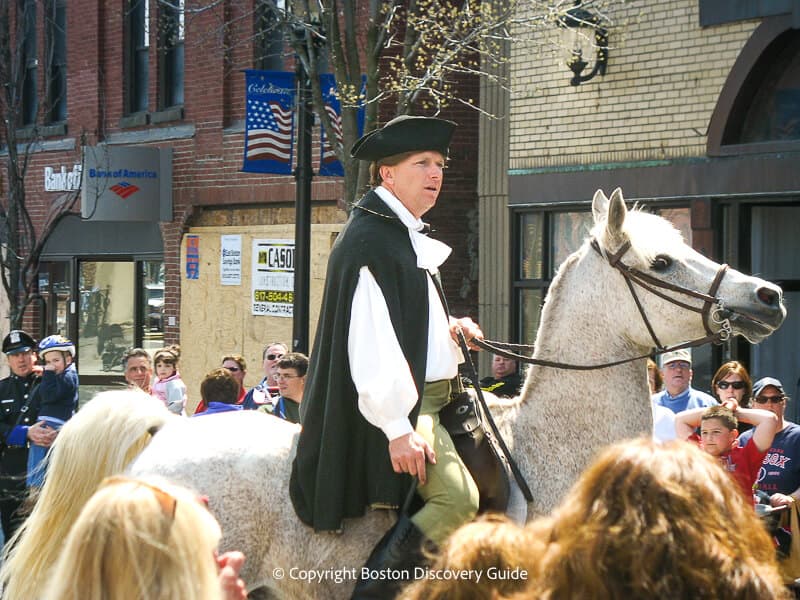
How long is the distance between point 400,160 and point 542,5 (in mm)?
7524

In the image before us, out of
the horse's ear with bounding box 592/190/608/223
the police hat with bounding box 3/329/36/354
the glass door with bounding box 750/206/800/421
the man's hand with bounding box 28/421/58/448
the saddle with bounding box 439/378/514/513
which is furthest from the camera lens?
the glass door with bounding box 750/206/800/421

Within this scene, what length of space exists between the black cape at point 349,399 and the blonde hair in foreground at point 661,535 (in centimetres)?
224

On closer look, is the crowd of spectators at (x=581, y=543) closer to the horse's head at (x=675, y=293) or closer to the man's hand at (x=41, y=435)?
the horse's head at (x=675, y=293)

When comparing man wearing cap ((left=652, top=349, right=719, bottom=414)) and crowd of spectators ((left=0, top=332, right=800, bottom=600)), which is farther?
man wearing cap ((left=652, top=349, right=719, bottom=414))

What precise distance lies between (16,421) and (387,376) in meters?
5.96

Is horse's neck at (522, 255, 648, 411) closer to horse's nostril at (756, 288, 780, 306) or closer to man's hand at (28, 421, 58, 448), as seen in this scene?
horse's nostril at (756, 288, 780, 306)

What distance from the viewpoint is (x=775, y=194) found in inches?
461

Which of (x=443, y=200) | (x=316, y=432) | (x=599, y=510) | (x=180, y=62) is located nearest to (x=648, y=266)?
(x=316, y=432)

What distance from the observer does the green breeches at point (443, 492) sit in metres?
4.55

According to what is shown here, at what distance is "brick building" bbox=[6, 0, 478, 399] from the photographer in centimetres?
1630

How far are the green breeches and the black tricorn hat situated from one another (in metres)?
1.06

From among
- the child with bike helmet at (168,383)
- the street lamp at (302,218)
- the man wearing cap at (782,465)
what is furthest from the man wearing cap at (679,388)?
the child with bike helmet at (168,383)

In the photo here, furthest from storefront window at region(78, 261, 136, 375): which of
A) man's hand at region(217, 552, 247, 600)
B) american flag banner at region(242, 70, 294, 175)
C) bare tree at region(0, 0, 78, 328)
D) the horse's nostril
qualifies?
man's hand at region(217, 552, 247, 600)

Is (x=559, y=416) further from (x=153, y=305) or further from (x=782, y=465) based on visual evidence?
(x=153, y=305)
